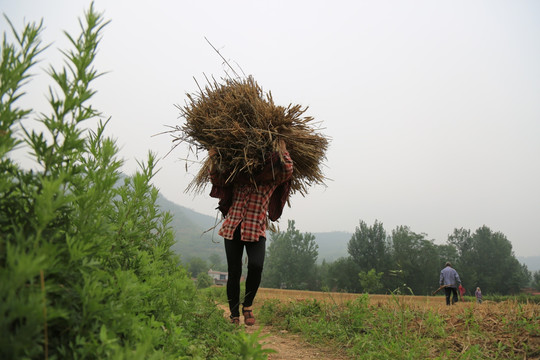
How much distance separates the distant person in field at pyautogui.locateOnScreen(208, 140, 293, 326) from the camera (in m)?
3.77

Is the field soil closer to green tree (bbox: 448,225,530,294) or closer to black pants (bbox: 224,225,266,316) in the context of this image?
black pants (bbox: 224,225,266,316)

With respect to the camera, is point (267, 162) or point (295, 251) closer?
point (267, 162)

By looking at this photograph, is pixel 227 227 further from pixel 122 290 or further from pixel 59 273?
pixel 59 273

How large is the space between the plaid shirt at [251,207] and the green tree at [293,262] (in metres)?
59.0

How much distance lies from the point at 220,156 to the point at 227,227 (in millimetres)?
836

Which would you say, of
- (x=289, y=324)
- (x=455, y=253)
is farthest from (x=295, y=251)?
(x=289, y=324)

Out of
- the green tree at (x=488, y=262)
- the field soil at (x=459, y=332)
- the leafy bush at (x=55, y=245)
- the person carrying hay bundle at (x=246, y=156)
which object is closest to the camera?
the leafy bush at (x=55, y=245)

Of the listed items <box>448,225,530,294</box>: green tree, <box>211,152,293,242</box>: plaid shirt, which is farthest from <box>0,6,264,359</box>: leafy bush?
<box>448,225,530,294</box>: green tree

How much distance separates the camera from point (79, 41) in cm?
132

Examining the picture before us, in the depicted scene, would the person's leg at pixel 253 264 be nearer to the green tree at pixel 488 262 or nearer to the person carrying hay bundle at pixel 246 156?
the person carrying hay bundle at pixel 246 156

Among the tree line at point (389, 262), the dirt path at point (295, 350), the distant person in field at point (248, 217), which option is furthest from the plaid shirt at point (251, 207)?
the tree line at point (389, 262)

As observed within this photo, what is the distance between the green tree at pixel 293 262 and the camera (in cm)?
6228

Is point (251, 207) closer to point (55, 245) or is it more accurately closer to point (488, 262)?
point (55, 245)

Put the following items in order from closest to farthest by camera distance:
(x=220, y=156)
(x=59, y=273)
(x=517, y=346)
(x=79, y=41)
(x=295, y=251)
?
(x=59, y=273) → (x=79, y=41) → (x=517, y=346) → (x=220, y=156) → (x=295, y=251)
